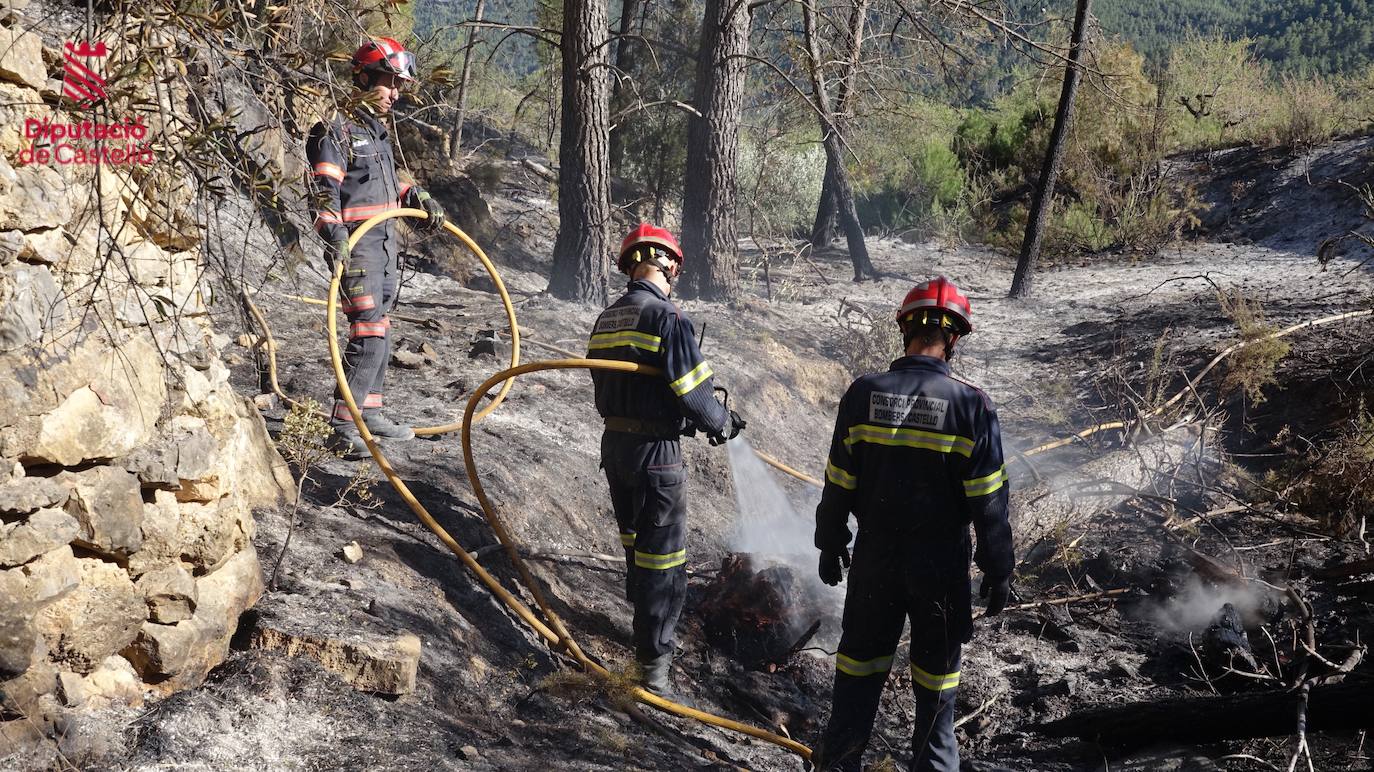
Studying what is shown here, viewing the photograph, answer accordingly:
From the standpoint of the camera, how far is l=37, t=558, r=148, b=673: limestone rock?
2.66 metres

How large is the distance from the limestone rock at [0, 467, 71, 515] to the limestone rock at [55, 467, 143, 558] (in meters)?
0.05

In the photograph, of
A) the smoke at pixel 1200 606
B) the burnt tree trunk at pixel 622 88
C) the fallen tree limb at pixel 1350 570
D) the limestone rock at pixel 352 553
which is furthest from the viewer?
the burnt tree trunk at pixel 622 88

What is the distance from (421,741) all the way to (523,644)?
1172mm

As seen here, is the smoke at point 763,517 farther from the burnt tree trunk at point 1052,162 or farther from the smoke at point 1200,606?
the burnt tree trunk at point 1052,162

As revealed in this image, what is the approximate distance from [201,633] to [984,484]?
2721 millimetres

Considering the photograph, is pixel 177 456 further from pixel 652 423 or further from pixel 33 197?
pixel 652 423

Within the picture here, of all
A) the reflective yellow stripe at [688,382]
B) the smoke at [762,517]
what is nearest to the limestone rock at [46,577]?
the reflective yellow stripe at [688,382]

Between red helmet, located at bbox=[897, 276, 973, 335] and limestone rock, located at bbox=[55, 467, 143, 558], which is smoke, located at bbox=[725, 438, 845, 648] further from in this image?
limestone rock, located at bbox=[55, 467, 143, 558]

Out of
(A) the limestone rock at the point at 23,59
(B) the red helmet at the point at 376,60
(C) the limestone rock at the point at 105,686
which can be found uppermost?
(B) the red helmet at the point at 376,60

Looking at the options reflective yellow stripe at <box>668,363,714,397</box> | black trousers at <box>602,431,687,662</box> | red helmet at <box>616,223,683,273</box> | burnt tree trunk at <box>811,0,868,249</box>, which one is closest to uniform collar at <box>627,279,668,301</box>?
red helmet at <box>616,223,683,273</box>

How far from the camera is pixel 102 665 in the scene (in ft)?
9.17

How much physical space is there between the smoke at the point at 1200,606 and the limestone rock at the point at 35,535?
5.25m

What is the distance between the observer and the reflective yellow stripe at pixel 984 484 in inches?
130

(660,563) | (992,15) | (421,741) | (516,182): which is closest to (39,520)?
(421,741)
